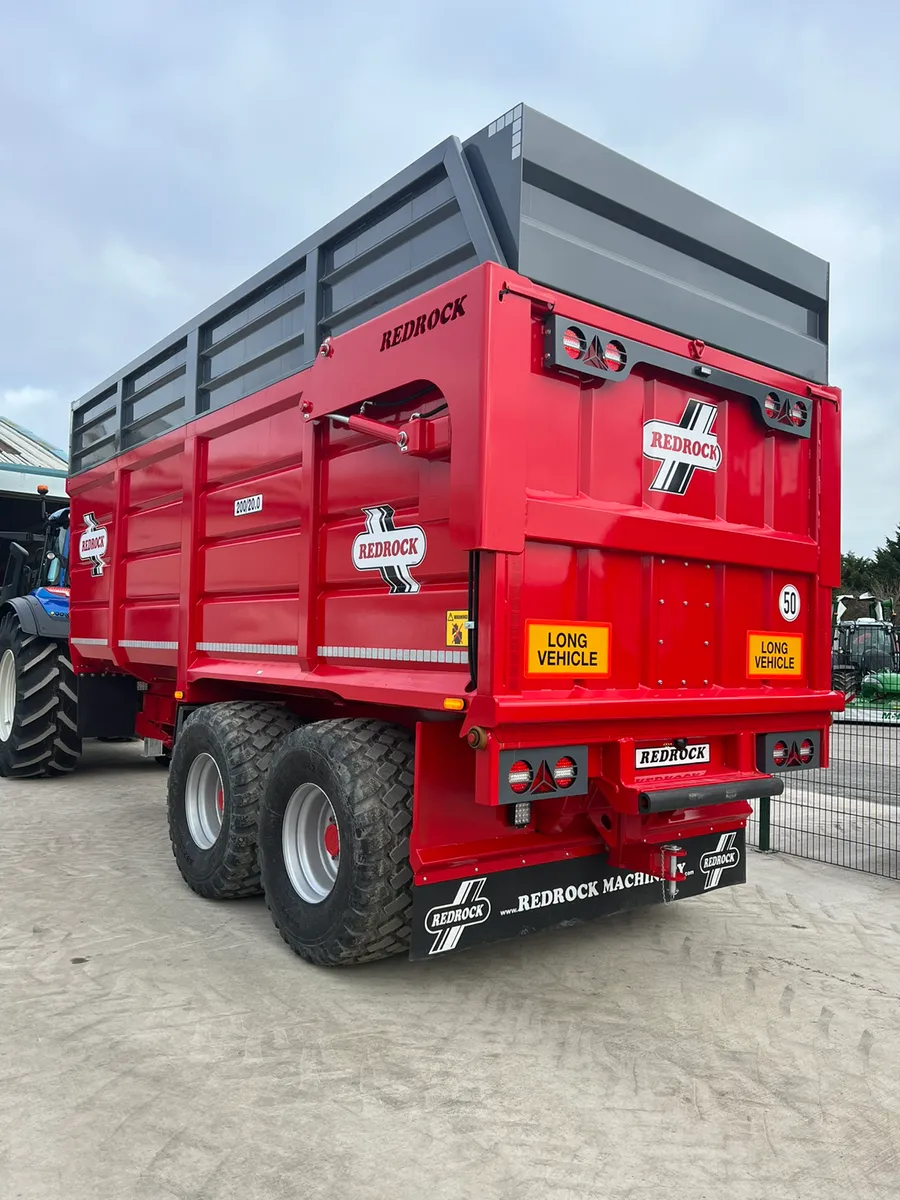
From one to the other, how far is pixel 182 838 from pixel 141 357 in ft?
11.1

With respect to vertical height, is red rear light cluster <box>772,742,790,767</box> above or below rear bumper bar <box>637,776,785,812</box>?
above

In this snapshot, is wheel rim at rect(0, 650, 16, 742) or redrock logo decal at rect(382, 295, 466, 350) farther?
wheel rim at rect(0, 650, 16, 742)

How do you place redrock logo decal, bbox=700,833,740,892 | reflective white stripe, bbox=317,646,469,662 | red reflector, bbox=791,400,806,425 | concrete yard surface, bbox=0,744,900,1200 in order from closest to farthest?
concrete yard surface, bbox=0,744,900,1200 < reflective white stripe, bbox=317,646,469,662 < red reflector, bbox=791,400,806,425 < redrock logo decal, bbox=700,833,740,892

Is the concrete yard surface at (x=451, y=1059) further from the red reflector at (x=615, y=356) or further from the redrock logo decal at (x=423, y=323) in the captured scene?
the redrock logo decal at (x=423, y=323)

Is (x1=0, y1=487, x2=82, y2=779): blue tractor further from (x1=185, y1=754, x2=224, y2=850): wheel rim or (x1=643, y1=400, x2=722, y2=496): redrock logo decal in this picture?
(x1=643, y1=400, x2=722, y2=496): redrock logo decal

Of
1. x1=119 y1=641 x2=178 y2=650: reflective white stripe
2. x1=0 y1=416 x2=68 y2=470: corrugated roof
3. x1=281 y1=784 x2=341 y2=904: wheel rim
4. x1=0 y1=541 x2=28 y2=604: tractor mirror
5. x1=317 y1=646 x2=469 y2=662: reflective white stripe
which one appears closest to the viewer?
x1=317 y1=646 x2=469 y2=662: reflective white stripe

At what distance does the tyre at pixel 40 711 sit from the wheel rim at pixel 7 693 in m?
0.21

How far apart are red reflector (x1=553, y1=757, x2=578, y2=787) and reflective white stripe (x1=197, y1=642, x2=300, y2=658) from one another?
1568 mm

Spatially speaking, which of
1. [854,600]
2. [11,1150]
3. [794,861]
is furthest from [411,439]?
[854,600]

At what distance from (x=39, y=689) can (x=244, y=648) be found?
3988 millimetres

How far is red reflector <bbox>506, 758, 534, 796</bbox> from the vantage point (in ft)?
10.6

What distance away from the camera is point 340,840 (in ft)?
11.9

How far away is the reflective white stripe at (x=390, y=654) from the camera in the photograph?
3490 mm

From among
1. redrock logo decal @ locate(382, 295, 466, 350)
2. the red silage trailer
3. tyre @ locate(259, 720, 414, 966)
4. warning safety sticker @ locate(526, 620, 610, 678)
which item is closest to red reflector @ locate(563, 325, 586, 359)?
the red silage trailer
